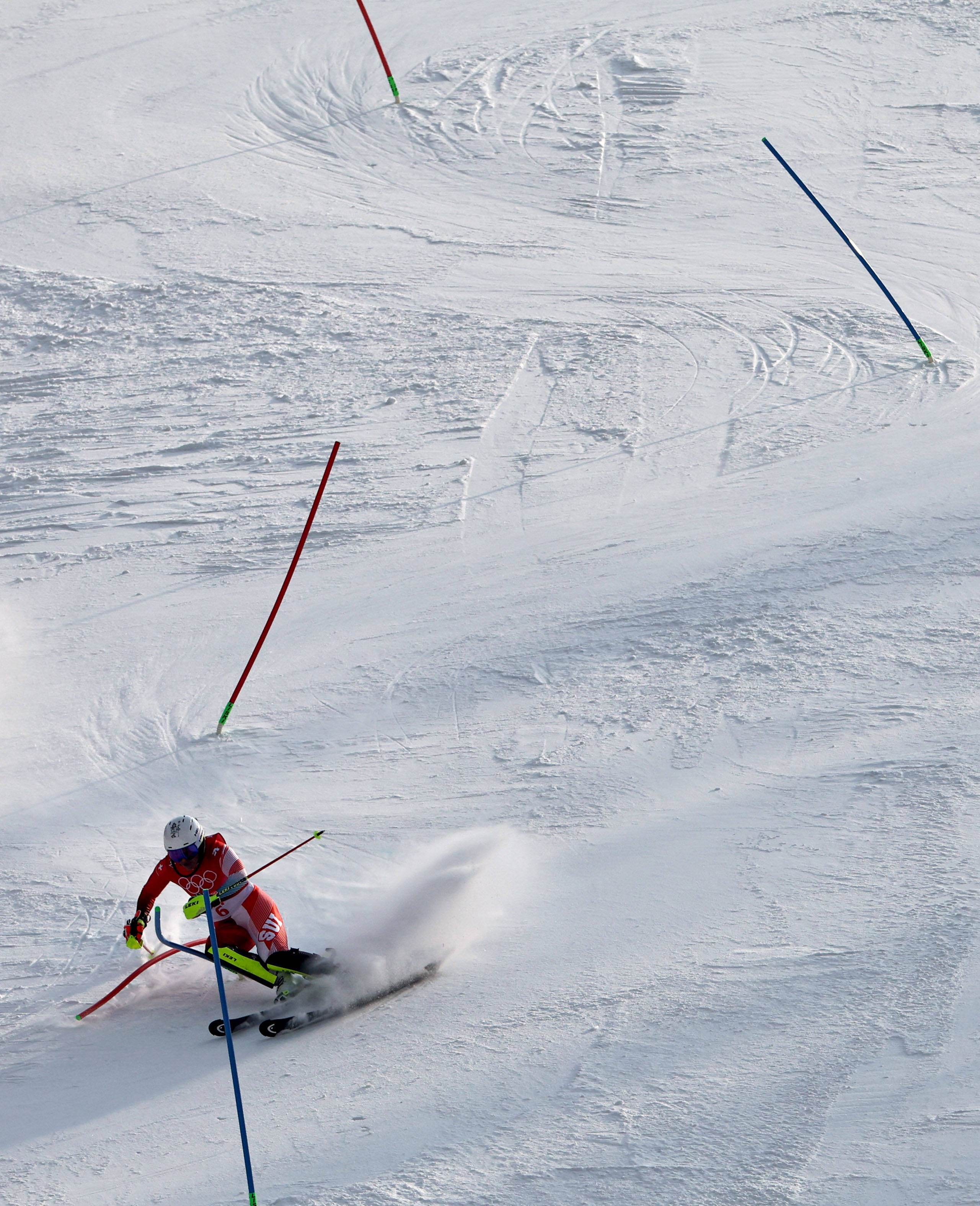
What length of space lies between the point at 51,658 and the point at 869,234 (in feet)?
29.4

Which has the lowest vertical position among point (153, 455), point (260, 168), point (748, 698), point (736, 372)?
point (748, 698)

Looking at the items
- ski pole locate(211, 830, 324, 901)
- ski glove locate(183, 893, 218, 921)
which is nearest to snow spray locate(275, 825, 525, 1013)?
ski pole locate(211, 830, 324, 901)

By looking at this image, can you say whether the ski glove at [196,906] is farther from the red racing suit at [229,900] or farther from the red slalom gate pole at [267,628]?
the red slalom gate pole at [267,628]

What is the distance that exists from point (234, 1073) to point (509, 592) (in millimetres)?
4501

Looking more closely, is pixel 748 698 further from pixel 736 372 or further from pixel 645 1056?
pixel 736 372

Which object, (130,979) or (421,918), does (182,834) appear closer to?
(130,979)

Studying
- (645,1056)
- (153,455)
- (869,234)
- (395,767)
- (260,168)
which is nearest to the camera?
(645,1056)

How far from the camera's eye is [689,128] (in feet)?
47.0

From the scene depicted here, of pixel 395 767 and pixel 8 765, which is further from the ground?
pixel 8 765

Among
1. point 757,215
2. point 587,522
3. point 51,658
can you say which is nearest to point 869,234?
point 757,215

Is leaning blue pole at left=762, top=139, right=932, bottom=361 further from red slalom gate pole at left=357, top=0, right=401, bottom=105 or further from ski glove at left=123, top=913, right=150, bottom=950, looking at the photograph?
ski glove at left=123, top=913, right=150, bottom=950

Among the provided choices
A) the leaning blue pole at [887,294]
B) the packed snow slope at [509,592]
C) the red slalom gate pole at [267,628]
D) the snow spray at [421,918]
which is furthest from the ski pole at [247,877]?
the leaning blue pole at [887,294]

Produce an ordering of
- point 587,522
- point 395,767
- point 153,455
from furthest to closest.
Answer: point 153,455 < point 587,522 < point 395,767

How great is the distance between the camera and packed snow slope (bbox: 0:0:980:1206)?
5.49 m
